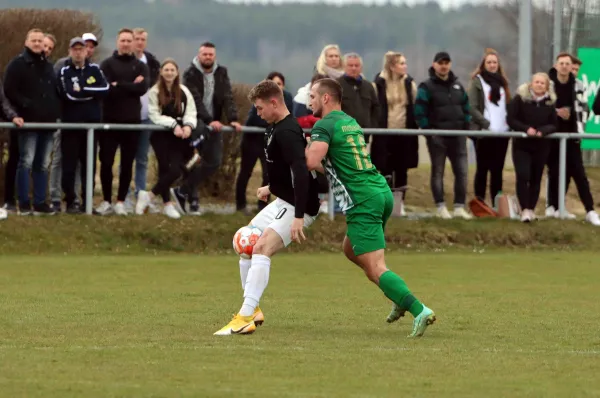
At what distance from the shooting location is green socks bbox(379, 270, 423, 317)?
446 inches

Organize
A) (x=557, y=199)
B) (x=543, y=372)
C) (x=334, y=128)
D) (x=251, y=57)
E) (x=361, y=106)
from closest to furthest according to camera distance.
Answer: (x=543, y=372) → (x=334, y=128) → (x=361, y=106) → (x=557, y=199) → (x=251, y=57)

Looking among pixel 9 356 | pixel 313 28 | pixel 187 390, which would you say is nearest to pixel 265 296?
pixel 9 356

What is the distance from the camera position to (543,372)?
930cm

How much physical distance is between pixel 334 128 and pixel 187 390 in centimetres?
356

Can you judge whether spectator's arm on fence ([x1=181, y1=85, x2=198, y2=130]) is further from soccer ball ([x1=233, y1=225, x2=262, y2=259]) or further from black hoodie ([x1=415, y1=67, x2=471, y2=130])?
soccer ball ([x1=233, y1=225, x2=262, y2=259])

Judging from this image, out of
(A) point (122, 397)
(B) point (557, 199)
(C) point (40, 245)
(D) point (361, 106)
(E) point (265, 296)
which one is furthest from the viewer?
(B) point (557, 199)

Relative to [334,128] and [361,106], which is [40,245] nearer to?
[361,106]

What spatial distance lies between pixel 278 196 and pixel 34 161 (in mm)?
8208

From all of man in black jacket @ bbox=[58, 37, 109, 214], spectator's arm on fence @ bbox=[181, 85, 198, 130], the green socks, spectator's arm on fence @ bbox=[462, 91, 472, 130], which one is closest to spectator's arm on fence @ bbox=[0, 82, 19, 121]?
man in black jacket @ bbox=[58, 37, 109, 214]

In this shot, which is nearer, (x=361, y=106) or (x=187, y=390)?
(x=187, y=390)

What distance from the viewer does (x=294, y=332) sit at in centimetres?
1154

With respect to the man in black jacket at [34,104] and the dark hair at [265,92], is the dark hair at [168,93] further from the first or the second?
the dark hair at [265,92]

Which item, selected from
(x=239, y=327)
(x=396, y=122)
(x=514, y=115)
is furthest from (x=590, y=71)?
(x=239, y=327)

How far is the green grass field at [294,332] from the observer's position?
872 centimetres
